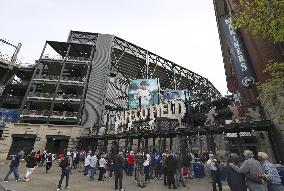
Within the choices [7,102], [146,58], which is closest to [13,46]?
[7,102]

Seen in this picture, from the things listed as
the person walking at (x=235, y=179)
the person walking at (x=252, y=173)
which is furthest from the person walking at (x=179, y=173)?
the person walking at (x=252, y=173)

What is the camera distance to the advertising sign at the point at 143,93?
108 ft

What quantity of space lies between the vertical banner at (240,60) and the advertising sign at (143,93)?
15700 mm

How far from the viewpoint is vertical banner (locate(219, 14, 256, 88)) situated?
52.9 ft

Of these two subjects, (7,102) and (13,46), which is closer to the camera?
(13,46)

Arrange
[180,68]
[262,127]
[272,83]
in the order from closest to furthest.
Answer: [272,83], [262,127], [180,68]

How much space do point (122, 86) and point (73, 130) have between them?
16.4m

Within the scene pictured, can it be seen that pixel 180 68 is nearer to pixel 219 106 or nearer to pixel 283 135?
pixel 219 106

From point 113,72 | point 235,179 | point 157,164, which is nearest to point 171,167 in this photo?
point 157,164

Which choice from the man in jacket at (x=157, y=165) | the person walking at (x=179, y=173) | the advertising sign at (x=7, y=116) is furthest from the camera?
the advertising sign at (x=7, y=116)

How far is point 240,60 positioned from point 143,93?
59.4ft

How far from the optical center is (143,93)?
110ft

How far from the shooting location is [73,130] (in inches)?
1369

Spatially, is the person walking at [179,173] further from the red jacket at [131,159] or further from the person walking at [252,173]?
the person walking at [252,173]
